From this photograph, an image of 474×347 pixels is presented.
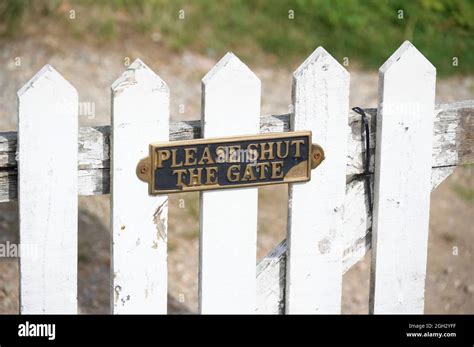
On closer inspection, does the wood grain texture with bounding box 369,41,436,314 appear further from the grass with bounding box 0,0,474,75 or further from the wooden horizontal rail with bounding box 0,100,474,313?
the grass with bounding box 0,0,474,75

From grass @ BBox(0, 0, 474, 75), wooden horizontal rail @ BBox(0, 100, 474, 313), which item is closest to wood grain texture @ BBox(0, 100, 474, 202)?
wooden horizontal rail @ BBox(0, 100, 474, 313)

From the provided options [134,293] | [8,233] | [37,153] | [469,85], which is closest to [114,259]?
[134,293]

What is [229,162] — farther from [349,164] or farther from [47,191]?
[47,191]

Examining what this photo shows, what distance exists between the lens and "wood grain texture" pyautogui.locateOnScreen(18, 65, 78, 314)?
9.60 feet

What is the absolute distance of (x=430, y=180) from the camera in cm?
342

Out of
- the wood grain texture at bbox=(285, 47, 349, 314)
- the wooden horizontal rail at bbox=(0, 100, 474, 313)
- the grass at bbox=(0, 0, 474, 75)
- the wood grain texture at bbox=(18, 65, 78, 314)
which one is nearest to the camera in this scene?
the wood grain texture at bbox=(18, 65, 78, 314)

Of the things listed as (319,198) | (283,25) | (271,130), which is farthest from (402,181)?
(283,25)

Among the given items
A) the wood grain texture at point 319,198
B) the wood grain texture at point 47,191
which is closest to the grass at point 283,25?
the wood grain texture at point 319,198

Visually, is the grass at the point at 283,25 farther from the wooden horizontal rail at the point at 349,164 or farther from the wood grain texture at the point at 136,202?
the wood grain texture at the point at 136,202

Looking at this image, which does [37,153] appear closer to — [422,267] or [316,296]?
[316,296]

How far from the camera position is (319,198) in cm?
327

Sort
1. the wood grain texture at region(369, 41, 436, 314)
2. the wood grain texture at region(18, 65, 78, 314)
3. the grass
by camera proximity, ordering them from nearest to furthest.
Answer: the wood grain texture at region(18, 65, 78, 314), the wood grain texture at region(369, 41, 436, 314), the grass

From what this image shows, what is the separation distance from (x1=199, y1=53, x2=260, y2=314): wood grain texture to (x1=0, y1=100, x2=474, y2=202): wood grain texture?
7cm

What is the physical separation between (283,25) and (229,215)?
13.4 ft
